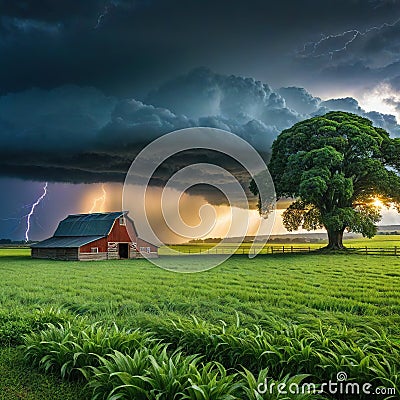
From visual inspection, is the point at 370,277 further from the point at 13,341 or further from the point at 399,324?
the point at 13,341

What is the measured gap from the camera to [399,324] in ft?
31.5

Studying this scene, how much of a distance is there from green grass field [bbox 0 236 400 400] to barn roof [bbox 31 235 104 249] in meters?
15.4

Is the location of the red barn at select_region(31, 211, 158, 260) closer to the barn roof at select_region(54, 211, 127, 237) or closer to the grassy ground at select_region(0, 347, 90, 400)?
the barn roof at select_region(54, 211, 127, 237)

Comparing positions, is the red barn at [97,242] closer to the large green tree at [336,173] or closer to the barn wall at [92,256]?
the barn wall at [92,256]

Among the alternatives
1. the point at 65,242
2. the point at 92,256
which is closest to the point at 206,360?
the point at 92,256

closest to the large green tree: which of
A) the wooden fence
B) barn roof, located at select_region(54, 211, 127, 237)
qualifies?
the wooden fence

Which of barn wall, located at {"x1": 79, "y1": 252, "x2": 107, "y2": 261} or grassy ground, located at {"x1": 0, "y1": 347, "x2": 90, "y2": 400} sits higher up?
barn wall, located at {"x1": 79, "y1": 252, "x2": 107, "y2": 261}

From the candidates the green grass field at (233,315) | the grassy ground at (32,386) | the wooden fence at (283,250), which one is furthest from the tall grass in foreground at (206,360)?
the wooden fence at (283,250)

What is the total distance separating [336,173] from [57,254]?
25.5 m

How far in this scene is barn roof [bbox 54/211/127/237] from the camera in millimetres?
39594

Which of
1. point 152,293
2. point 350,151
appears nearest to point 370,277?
point 152,293

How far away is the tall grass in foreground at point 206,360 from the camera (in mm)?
4984

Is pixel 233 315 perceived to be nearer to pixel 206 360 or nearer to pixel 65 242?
pixel 206 360

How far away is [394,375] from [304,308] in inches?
249
